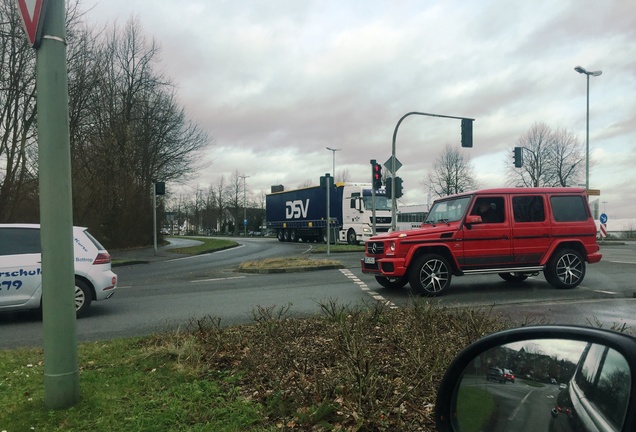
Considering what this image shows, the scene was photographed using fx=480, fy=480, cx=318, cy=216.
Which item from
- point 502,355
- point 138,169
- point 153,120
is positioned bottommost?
point 502,355

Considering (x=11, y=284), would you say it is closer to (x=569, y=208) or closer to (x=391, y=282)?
(x=391, y=282)

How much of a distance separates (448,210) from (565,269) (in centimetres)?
280

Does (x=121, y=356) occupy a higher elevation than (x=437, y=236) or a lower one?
lower

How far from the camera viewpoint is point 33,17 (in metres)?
3.60

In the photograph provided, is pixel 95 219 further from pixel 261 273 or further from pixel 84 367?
pixel 84 367

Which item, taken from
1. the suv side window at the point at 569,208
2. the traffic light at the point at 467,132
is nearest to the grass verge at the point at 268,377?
the suv side window at the point at 569,208

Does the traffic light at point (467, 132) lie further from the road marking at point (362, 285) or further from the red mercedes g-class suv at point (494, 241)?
the red mercedes g-class suv at point (494, 241)

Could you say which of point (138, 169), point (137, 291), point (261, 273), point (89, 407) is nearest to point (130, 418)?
point (89, 407)

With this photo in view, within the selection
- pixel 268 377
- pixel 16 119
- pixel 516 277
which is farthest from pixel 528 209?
pixel 16 119

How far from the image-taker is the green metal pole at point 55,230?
3607 mm

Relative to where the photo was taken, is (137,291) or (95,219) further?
(95,219)

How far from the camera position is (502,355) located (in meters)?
1.69

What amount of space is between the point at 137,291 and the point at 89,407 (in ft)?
28.8

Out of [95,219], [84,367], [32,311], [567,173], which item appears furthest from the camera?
[567,173]
